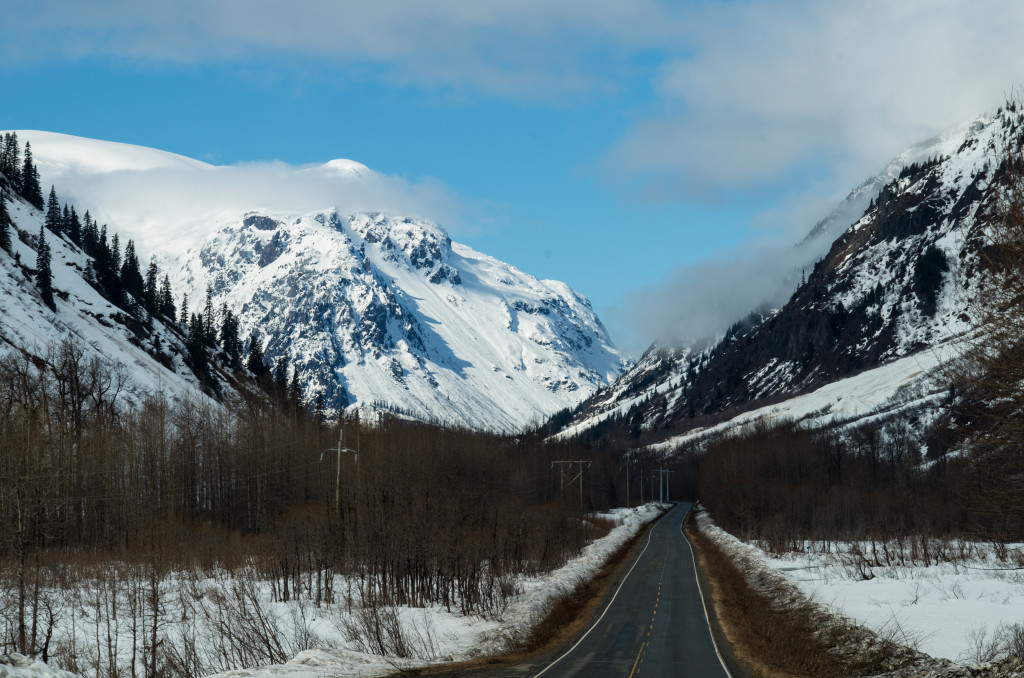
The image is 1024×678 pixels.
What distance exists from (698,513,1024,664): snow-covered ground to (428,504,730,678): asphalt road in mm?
6328

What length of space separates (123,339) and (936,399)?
501 feet

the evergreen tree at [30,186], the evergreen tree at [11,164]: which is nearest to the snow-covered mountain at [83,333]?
the evergreen tree at [30,186]

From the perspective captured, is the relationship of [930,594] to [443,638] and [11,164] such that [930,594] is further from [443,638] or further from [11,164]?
[11,164]

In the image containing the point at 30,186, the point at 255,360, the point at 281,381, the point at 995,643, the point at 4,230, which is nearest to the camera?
the point at 995,643

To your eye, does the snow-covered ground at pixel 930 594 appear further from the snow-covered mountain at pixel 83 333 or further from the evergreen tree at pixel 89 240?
the evergreen tree at pixel 89 240

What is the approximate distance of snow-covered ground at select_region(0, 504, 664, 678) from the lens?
26797 millimetres

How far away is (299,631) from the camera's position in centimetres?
3909

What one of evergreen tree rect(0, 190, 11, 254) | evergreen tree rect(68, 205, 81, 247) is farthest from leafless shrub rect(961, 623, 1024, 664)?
evergreen tree rect(68, 205, 81, 247)

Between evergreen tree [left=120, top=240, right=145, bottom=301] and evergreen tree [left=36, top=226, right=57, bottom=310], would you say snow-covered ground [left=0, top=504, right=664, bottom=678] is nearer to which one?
evergreen tree [left=36, top=226, right=57, bottom=310]

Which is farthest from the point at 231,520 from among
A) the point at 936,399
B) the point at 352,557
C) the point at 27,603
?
the point at 936,399

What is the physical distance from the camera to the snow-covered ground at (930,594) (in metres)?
27.7

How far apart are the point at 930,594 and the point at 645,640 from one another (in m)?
13.6

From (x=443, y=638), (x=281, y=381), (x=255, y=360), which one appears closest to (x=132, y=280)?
(x=255, y=360)

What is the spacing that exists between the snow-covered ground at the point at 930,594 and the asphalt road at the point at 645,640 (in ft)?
20.8
